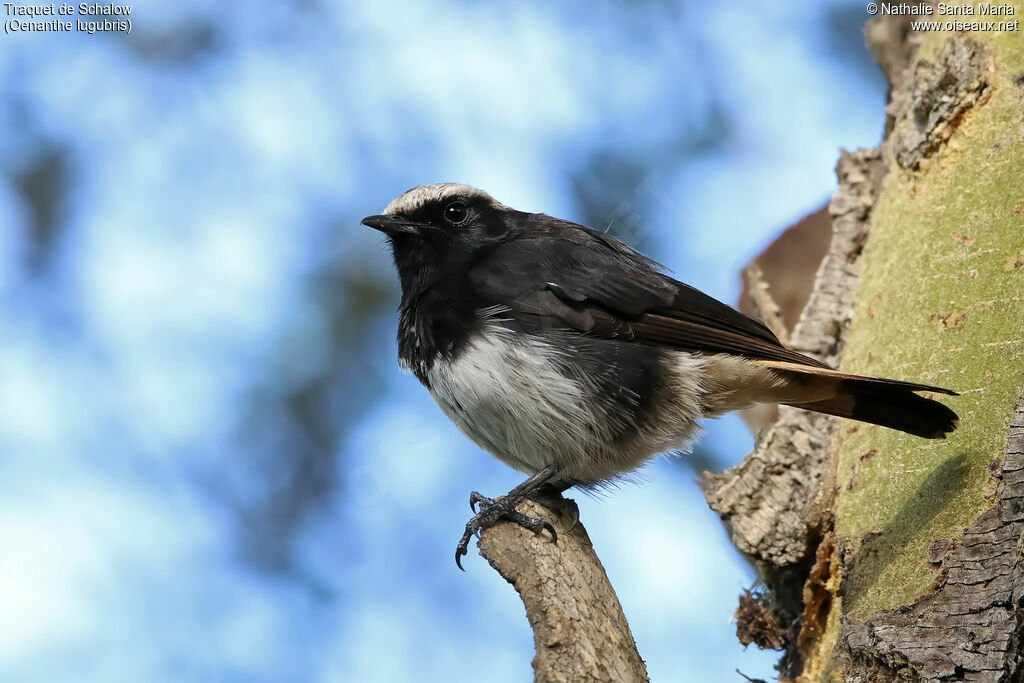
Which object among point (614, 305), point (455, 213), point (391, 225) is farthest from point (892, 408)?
point (391, 225)

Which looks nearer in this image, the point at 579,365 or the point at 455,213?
the point at 579,365

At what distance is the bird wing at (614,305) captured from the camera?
3805mm

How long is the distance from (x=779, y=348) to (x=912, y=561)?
1056 millimetres

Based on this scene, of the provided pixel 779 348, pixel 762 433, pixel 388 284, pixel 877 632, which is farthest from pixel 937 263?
pixel 388 284

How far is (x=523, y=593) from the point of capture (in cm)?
287

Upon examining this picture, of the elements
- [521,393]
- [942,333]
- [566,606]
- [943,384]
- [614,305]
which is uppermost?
[614,305]

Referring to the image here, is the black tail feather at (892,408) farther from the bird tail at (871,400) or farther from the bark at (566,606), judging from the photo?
the bark at (566,606)

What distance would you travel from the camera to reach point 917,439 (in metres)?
3.40

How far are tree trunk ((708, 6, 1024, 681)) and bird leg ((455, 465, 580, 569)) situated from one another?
756 mm

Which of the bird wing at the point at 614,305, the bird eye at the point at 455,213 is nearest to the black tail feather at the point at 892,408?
the bird wing at the point at 614,305

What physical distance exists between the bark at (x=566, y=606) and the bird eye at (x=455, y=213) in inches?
62.4

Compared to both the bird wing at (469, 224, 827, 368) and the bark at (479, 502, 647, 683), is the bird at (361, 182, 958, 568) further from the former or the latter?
the bark at (479, 502, 647, 683)

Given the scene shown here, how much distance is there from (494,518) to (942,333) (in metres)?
1.68

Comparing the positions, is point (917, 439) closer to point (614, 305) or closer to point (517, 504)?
point (614, 305)
